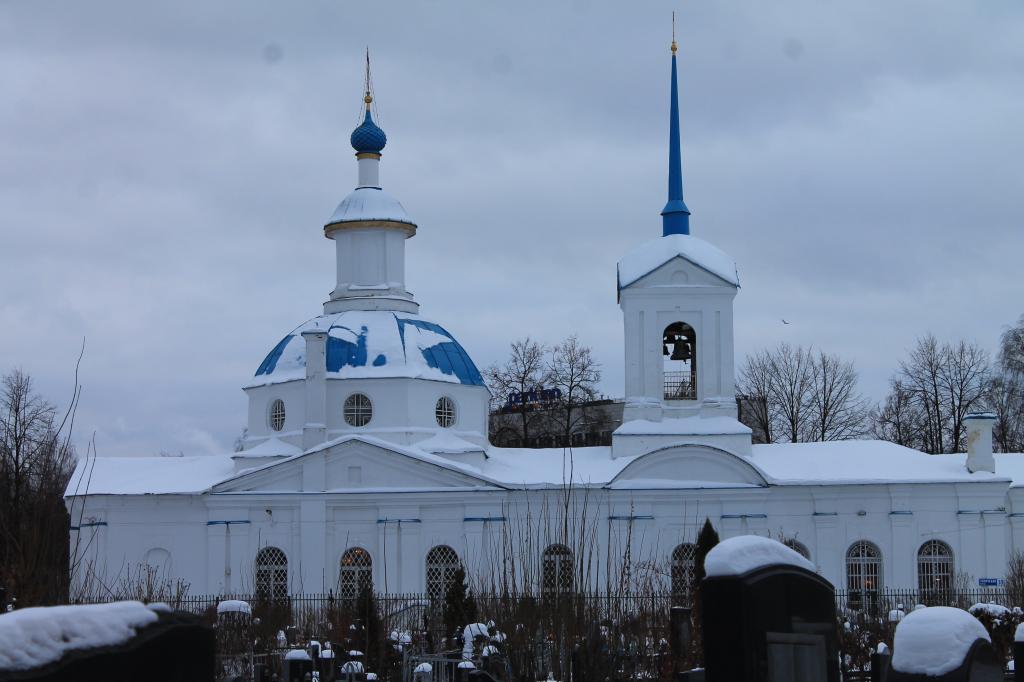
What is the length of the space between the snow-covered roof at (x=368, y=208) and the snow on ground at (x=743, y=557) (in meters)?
33.4

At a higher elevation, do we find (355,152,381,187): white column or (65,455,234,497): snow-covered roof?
(355,152,381,187): white column

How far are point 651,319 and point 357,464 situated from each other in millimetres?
7980

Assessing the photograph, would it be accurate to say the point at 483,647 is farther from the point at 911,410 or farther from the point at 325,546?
the point at 911,410

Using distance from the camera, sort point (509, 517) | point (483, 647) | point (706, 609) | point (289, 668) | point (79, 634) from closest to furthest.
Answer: point (79, 634), point (706, 609), point (289, 668), point (483, 647), point (509, 517)

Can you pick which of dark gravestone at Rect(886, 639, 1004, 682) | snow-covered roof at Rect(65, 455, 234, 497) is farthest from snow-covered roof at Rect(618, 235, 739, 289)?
dark gravestone at Rect(886, 639, 1004, 682)

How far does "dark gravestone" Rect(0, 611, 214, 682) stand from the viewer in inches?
158

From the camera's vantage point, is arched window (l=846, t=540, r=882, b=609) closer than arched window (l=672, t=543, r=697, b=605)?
No

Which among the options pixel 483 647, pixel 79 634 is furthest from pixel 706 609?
pixel 483 647

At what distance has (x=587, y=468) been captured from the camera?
1399 inches

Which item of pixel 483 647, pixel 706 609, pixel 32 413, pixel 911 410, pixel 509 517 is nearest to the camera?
pixel 706 609

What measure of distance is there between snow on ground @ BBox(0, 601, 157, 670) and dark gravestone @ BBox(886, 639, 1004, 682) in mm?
3822

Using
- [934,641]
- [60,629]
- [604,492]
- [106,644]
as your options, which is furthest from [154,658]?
[604,492]

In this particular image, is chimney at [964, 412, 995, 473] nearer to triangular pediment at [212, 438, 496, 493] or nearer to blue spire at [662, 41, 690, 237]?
blue spire at [662, 41, 690, 237]

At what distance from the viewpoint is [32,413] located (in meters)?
46.7
